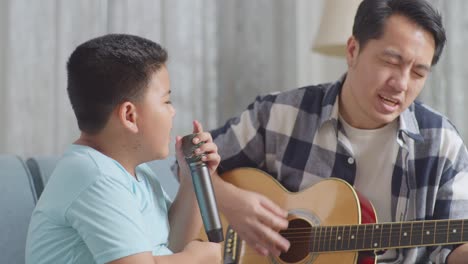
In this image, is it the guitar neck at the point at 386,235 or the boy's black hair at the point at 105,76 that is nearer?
the boy's black hair at the point at 105,76

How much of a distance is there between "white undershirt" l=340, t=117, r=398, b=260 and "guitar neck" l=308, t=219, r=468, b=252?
0.13 m

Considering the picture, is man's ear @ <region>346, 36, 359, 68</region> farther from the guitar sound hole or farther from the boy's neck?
the boy's neck

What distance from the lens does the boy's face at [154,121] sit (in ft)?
4.25

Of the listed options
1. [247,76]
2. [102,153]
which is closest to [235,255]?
[102,153]

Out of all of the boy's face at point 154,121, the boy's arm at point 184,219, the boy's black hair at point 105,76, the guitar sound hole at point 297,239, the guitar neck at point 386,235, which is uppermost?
the boy's black hair at point 105,76

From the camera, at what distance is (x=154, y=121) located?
1.30 m

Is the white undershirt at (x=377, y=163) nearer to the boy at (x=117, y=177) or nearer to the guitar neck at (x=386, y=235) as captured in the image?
the guitar neck at (x=386, y=235)

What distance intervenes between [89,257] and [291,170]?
710mm

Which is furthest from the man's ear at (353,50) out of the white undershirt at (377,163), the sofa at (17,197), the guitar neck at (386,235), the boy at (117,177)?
A: the sofa at (17,197)

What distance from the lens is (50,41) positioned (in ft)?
7.68

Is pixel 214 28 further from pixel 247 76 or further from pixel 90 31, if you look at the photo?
A: pixel 90 31

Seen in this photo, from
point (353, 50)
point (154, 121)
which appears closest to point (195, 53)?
point (353, 50)

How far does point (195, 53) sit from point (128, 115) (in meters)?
1.40

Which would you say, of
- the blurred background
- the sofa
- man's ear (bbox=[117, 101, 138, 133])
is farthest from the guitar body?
the blurred background
